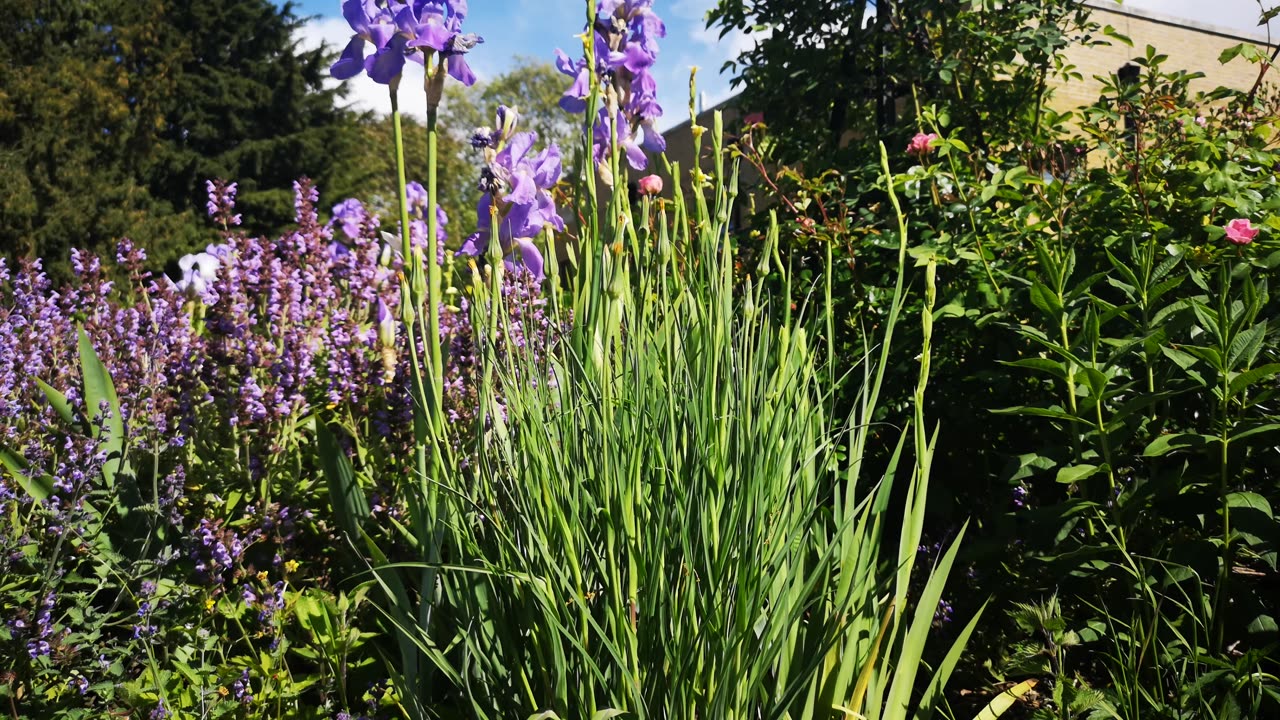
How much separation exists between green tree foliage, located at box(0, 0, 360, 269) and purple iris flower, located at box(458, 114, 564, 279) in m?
20.4

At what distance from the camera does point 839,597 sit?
4.93ft

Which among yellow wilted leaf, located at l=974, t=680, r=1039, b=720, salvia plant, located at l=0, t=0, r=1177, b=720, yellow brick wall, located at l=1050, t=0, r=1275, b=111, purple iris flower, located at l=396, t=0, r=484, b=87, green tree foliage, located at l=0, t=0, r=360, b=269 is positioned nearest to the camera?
salvia plant, located at l=0, t=0, r=1177, b=720

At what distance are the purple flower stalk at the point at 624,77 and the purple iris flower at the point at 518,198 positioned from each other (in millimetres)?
119

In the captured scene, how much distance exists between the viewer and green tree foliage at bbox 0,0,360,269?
65.8 ft

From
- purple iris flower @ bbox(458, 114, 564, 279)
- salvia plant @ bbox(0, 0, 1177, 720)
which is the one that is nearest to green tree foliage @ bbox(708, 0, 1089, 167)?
salvia plant @ bbox(0, 0, 1177, 720)

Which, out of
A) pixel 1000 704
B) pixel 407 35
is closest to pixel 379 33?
pixel 407 35

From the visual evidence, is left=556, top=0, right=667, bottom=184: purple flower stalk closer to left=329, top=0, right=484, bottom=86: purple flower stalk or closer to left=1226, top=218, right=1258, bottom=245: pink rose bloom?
left=329, top=0, right=484, bottom=86: purple flower stalk

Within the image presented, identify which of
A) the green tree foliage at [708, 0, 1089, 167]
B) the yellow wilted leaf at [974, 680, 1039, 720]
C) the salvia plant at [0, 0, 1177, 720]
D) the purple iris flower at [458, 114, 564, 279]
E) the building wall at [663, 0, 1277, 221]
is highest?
the building wall at [663, 0, 1277, 221]

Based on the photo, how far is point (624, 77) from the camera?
6.11 feet

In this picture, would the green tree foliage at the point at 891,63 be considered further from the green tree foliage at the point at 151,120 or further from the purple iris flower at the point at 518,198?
the green tree foliage at the point at 151,120

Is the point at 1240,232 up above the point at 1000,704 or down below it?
above

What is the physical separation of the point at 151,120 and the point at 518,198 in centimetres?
2445

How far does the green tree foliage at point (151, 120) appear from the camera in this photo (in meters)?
20.1

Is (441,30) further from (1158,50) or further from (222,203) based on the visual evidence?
(1158,50)
